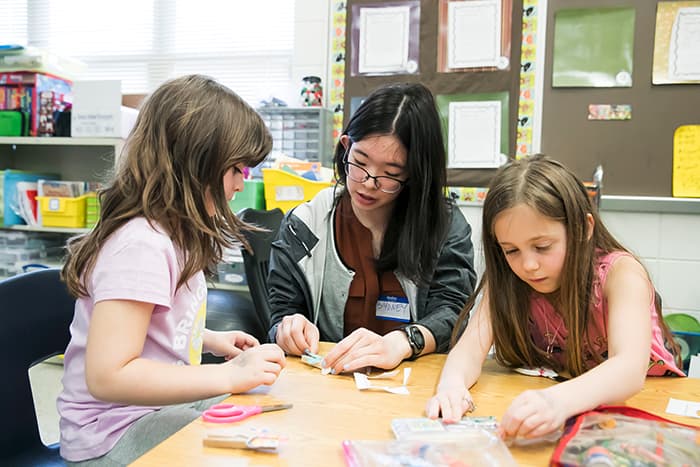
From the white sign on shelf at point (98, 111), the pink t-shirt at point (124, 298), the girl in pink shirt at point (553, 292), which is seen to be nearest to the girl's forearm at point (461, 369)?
the girl in pink shirt at point (553, 292)

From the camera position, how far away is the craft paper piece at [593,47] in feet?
8.58

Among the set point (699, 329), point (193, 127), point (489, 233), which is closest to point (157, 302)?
point (193, 127)

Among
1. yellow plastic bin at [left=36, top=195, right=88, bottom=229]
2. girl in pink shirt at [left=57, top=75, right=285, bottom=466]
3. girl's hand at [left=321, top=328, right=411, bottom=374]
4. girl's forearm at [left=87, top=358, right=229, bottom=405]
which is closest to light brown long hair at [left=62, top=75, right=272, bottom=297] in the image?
girl in pink shirt at [left=57, top=75, right=285, bottom=466]

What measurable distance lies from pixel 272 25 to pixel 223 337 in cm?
272

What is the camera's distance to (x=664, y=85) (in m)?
2.59

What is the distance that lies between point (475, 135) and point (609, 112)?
23.7 inches

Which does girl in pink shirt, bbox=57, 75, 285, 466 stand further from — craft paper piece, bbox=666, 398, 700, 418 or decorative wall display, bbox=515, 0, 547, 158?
decorative wall display, bbox=515, 0, 547, 158

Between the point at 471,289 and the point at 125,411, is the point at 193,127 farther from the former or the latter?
the point at 471,289

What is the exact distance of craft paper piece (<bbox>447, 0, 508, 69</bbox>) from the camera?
9.24ft

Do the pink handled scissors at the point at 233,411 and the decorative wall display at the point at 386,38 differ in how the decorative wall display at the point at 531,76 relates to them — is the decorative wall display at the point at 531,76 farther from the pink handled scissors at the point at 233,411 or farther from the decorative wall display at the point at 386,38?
the pink handled scissors at the point at 233,411

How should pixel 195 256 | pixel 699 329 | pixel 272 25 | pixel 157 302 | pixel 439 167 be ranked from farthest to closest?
pixel 272 25
pixel 699 329
pixel 439 167
pixel 195 256
pixel 157 302

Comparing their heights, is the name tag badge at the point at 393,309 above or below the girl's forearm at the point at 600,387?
below

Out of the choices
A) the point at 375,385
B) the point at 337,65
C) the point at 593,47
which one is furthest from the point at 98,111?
the point at 375,385

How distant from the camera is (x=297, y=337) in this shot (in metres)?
1.18
